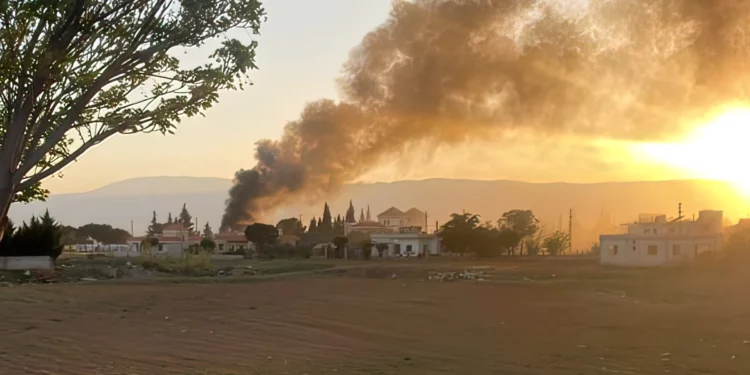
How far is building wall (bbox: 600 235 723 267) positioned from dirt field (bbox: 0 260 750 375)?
19840 mm

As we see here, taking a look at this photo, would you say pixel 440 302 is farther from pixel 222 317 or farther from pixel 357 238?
pixel 357 238

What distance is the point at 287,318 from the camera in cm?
1764

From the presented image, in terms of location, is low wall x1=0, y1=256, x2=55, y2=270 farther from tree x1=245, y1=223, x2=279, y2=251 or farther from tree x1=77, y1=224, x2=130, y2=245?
tree x1=77, y1=224, x2=130, y2=245

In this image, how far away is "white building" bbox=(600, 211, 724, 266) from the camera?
47.7 meters

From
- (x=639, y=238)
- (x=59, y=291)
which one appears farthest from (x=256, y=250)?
(x=59, y=291)

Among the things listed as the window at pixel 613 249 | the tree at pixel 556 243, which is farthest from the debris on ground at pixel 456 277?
the tree at pixel 556 243

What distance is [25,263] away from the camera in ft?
105

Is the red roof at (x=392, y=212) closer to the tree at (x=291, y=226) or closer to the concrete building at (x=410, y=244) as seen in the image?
the tree at (x=291, y=226)

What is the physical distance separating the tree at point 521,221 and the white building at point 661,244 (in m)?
28.5

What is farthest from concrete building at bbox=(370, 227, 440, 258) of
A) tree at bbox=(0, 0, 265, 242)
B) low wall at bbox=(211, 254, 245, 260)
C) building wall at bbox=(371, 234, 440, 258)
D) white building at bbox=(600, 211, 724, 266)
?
tree at bbox=(0, 0, 265, 242)

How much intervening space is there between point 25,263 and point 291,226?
82.4 meters

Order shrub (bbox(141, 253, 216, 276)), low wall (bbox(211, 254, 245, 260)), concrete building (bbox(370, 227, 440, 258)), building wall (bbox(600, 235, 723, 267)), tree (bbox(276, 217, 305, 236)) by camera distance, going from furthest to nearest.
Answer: tree (bbox(276, 217, 305, 236)) < concrete building (bbox(370, 227, 440, 258)) < low wall (bbox(211, 254, 245, 260)) < building wall (bbox(600, 235, 723, 267)) < shrub (bbox(141, 253, 216, 276))

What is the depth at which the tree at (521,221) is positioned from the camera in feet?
275

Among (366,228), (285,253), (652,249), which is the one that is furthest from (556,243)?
(652,249)
